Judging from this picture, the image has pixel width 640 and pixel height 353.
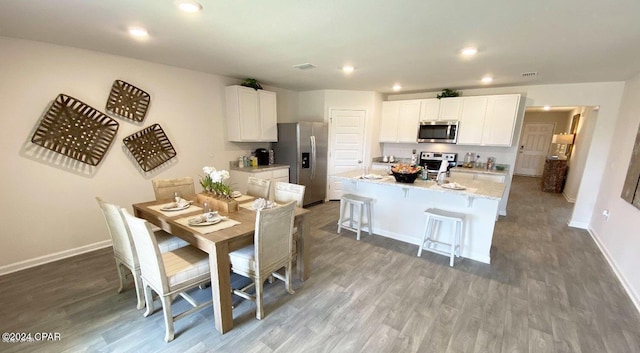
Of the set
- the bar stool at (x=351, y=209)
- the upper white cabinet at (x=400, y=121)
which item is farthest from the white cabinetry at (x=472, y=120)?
the bar stool at (x=351, y=209)

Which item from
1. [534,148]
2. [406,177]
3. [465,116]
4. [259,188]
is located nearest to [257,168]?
[259,188]

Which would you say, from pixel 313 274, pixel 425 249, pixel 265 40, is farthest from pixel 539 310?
pixel 265 40

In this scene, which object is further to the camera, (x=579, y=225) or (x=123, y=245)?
(x=579, y=225)

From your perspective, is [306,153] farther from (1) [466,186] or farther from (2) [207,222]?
(2) [207,222]

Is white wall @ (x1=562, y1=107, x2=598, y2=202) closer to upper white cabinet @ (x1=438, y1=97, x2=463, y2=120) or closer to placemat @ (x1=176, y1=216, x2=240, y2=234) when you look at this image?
upper white cabinet @ (x1=438, y1=97, x2=463, y2=120)

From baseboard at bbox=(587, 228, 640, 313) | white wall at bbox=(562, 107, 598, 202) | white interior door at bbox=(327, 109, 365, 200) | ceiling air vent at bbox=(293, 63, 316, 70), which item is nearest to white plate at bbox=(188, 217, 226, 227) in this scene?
ceiling air vent at bbox=(293, 63, 316, 70)

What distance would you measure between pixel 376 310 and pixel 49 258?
12.3 feet

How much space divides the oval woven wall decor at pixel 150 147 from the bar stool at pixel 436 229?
3.78 meters

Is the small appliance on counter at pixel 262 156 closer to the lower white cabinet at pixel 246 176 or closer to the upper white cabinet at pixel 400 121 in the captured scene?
the lower white cabinet at pixel 246 176

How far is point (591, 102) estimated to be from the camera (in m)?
3.92

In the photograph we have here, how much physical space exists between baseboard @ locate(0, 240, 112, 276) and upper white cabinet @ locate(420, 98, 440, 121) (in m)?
5.73

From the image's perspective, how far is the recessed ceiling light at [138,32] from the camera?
2232 millimetres

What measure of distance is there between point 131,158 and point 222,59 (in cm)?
184

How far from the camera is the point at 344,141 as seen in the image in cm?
539
